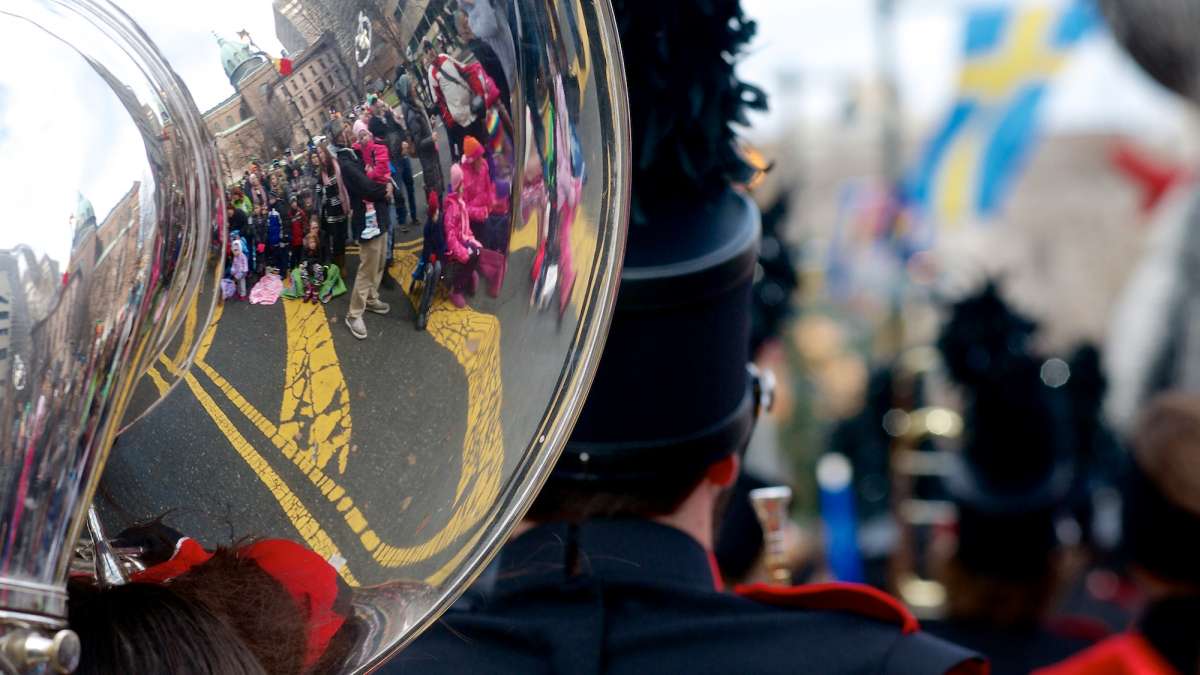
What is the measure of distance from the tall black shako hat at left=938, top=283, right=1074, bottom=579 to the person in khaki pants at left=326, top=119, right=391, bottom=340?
3788 millimetres

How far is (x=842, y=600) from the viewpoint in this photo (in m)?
1.37

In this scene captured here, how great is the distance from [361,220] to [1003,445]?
397 centimetres

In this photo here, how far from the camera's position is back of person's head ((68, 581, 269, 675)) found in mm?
806

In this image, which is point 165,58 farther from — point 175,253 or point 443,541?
point 443,541

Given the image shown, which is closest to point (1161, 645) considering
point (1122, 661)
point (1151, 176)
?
point (1122, 661)

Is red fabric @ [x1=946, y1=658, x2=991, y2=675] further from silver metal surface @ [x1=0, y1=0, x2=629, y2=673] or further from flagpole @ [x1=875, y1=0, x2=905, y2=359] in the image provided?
flagpole @ [x1=875, y1=0, x2=905, y2=359]

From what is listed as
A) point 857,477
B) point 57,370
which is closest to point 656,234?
point 57,370

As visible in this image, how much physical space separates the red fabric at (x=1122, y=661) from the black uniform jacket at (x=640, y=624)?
169cm

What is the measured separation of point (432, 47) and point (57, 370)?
36cm

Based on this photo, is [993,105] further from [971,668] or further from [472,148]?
[472,148]

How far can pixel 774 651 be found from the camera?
131 cm

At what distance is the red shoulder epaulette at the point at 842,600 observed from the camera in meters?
1.34

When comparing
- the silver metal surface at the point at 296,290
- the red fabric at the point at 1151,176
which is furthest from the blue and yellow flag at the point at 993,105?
the silver metal surface at the point at 296,290

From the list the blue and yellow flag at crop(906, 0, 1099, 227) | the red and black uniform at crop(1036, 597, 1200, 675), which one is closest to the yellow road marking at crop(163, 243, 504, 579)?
the red and black uniform at crop(1036, 597, 1200, 675)
